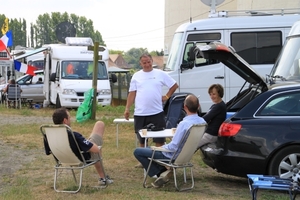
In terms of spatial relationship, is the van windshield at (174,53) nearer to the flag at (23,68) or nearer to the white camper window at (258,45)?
the white camper window at (258,45)

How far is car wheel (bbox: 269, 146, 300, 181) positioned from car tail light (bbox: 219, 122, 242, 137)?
0.58m

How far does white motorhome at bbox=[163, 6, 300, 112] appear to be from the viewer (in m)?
14.4

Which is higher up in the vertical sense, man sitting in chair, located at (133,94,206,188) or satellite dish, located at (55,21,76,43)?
satellite dish, located at (55,21,76,43)

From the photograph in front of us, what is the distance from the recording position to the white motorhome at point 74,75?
21031mm

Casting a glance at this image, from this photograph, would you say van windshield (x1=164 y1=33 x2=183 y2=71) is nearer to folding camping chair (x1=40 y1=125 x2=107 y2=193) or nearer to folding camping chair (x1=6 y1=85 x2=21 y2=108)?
folding camping chair (x1=40 y1=125 x2=107 y2=193)

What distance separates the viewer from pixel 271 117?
7.36 m

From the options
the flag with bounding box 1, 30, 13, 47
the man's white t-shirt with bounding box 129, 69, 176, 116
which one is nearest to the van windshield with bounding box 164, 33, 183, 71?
the man's white t-shirt with bounding box 129, 69, 176, 116

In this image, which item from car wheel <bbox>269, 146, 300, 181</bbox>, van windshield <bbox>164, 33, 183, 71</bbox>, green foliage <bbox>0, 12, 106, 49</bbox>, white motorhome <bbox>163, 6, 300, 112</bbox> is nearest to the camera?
car wheel <bbox>269, 146, 300, 181</bbox>

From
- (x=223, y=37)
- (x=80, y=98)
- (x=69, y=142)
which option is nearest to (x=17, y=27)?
(x=80, y=98)

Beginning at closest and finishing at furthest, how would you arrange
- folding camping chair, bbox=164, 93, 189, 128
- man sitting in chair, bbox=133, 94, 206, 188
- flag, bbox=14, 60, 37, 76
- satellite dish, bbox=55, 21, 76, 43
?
man sitting in chair, bbox=133, 94, 206, 188, folding camping chair, bbox=164, 93, 189, 128, flag, bbox=14, 60, 37, 76, satellite dish, bbox=55, 21, 76, 43

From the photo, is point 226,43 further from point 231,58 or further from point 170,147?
point 170,147

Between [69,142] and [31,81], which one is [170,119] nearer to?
[69,142]

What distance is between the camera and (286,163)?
7.16m

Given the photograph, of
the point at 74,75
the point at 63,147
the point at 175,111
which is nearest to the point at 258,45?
the point at 175,111
